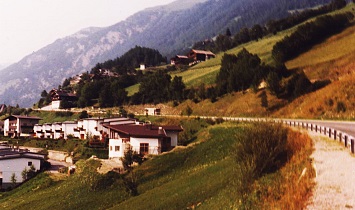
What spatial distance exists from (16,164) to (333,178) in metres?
60.4

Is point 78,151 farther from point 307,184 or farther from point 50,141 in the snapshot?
point 307,184

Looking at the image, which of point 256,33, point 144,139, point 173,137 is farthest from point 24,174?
point 256,33

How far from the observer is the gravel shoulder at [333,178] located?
13.5 meters

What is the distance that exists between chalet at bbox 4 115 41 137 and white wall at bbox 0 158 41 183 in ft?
154

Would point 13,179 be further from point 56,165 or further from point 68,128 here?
point 68,128

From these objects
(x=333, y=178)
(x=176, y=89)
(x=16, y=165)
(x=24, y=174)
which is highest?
(x=176, y=89)

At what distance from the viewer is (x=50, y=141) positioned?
298 ft

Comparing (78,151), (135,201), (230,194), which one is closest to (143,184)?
(135,201)

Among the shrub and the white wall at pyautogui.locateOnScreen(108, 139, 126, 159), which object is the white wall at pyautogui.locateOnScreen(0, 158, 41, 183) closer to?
the white wall at pyautogui.locateOnScreen(108, 139, 126, 159)

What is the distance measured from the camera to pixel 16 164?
64.9 meters

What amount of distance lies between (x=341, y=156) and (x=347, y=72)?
49.6 m

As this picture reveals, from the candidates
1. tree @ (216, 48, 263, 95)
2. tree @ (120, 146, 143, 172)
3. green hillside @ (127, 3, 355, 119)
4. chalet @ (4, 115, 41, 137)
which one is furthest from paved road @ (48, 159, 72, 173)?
chalet @ (4, 115, 41, 137)

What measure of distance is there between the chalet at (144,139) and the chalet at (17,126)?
2650 inches

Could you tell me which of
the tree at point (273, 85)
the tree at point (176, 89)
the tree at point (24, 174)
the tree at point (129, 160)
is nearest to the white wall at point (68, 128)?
the tree at point (176, 89)
